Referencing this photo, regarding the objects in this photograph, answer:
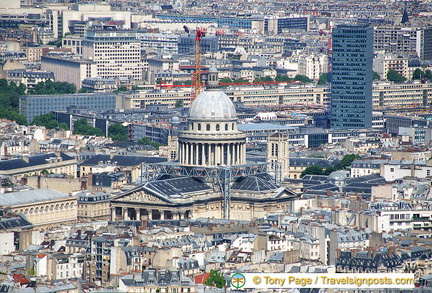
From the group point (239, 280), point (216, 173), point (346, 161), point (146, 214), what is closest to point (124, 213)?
point (146, 214)

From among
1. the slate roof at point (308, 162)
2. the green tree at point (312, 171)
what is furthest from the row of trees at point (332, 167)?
the slate roof at point (308, 162)

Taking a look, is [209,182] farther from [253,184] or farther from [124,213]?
[124,213]

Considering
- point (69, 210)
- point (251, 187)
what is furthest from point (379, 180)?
point (69, 210)

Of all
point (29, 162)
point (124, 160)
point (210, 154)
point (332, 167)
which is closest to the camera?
point (210, 154)

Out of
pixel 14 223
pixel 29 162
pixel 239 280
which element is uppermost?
pixel 239 280

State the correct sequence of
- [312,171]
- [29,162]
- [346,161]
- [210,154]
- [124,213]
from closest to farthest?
[124,213] < [210,154] < [312,171] < [29,162] < [346,161]

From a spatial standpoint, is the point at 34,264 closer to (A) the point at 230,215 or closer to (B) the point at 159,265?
(B) the point at 159,265
